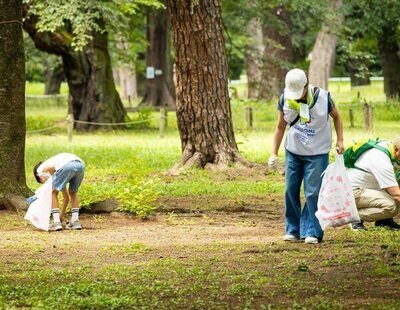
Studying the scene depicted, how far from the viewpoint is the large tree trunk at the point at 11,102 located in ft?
47.4

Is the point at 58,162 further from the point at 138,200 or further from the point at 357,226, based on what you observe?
the point at 357,226

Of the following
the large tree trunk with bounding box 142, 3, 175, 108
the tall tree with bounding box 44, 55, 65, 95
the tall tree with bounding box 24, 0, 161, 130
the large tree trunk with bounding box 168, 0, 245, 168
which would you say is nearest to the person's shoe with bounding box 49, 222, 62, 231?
the large tree trunk with bounding box 168, 0, 245, 168

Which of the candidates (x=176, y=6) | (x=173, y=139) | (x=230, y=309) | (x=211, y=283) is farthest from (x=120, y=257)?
(x=173, y=139)

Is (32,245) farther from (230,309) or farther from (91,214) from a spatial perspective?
(230,309)

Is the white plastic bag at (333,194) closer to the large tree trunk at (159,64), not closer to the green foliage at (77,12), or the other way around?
the green foliage at (77,12)

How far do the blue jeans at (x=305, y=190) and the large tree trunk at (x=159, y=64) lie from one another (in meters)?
39.8

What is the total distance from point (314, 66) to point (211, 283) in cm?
4100

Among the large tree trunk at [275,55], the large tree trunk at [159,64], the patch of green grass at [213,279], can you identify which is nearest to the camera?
the patch of green grass at [213,279]

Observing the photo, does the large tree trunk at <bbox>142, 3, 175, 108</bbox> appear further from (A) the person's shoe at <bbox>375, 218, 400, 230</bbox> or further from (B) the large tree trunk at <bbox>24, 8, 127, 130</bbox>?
(A) the person's shoe at <bbox>375, 218, 400, 230</bbox>

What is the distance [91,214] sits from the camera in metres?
14.6

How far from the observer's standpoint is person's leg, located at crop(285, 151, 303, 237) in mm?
11445

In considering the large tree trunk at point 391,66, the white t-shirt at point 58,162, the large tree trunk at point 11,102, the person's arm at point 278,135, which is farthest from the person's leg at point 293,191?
the large tree trunk at point 391,66

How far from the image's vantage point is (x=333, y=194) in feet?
37.0

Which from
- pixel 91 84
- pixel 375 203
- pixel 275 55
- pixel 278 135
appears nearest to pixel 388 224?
pixel 375 203
